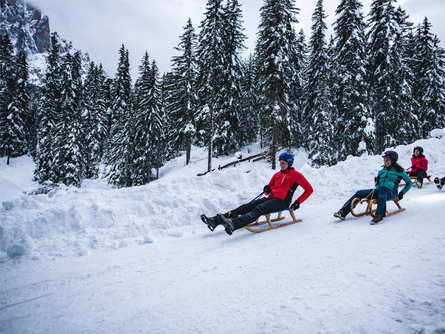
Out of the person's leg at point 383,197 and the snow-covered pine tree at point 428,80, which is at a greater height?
the snow-covered pine tree at point 428,80

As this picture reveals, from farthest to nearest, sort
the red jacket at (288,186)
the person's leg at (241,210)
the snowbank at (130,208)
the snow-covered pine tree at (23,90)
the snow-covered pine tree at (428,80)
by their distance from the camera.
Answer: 1. the snow-covered pine tree at (23,90)
2. the snow-covered pine tree at (428,80)
3. the red jacket at (288,186)
4. the person's leg at (241,210)
5. the snowbank at (130,208)

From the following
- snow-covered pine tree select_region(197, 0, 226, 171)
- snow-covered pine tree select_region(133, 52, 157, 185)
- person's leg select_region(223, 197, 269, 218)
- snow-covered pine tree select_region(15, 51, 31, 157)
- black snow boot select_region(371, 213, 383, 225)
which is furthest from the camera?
snow-covered pine tree select_region(15, 51, 31, 157)

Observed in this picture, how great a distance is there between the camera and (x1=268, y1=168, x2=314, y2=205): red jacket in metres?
5.58

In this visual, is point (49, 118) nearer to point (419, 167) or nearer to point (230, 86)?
point (230, 86)

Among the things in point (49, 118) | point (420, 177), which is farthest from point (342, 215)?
point (49, 118)

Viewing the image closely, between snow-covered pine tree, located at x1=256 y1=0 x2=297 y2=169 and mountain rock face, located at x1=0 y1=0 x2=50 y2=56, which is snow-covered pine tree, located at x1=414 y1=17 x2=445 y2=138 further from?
mountain rock face, located at x1=0 y1=0 x2=50 y2=56

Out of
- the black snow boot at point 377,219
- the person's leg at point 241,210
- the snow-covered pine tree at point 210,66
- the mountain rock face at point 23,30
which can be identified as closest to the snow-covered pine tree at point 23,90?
the snow-covered pine tree at point 210,66

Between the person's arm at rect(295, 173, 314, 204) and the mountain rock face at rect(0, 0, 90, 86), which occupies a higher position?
the mountain rock face at rect(0, 0, 90, 86)

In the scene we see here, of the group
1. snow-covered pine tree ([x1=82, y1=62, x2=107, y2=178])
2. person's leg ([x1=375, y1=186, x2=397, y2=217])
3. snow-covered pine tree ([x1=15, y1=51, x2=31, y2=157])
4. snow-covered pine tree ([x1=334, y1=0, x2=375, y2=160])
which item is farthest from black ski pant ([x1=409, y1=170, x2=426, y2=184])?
snow-covered pine tree ([x1=15, y1=51, x2=31, y2=157])

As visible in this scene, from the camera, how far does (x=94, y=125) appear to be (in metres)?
37.1

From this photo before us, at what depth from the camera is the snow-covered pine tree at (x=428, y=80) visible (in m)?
23.6

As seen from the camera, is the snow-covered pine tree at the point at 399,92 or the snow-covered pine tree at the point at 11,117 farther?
the snow-covered pine tree at the point at 11,117

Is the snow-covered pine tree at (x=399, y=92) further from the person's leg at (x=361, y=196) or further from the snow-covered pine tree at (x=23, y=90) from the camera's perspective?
the snow-covered pine tree at (x=23, y=90)

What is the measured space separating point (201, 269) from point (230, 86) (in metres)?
25.8
